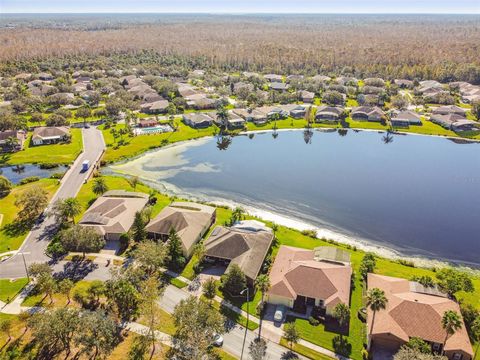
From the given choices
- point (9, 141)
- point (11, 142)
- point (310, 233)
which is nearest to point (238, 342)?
point (310, 233)

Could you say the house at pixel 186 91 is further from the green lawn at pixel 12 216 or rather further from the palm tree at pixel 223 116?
the green lawn at pixel 12 216

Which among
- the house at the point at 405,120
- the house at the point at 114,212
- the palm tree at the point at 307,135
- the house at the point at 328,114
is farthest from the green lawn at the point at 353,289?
the house at the point at 405,120

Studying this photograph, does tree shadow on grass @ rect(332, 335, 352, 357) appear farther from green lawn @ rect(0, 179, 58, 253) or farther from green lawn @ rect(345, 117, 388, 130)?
green lawn @ rect(345, 117, 388, 130)

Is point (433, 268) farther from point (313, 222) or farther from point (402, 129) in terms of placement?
point (402, 129)

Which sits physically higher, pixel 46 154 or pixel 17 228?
pixel 17 228

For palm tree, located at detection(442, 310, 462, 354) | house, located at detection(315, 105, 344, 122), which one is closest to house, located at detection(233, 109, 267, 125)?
house, located at detection(315, 105, 344, 122)

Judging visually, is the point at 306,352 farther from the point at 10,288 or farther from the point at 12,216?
the point at 12,216
